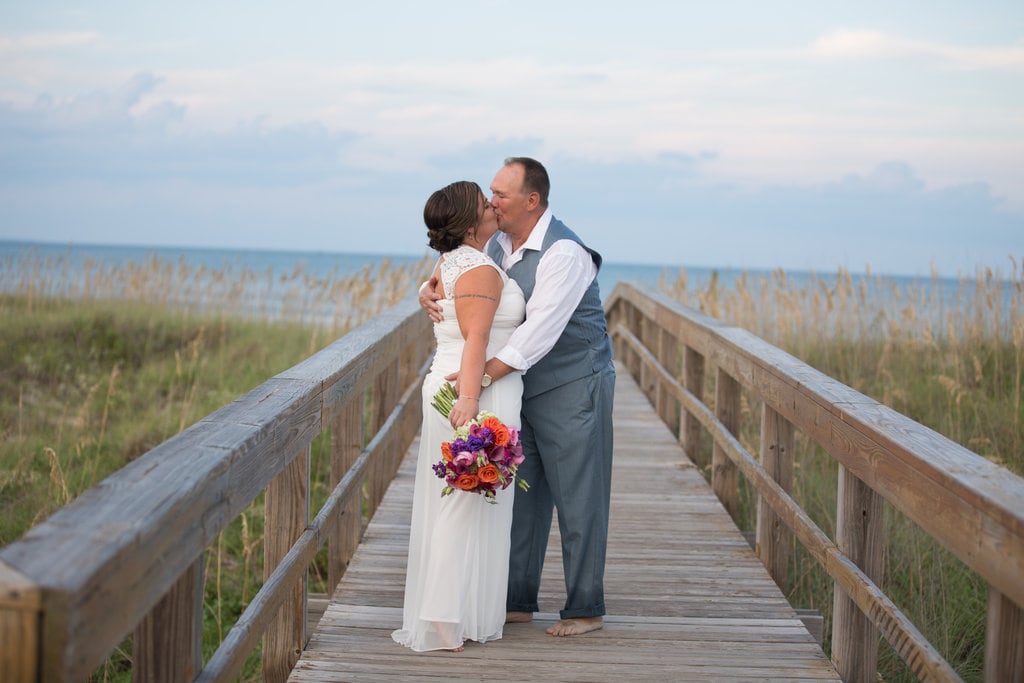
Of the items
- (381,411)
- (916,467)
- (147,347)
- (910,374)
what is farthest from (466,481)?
(147,347)

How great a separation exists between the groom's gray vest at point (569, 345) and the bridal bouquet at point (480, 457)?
38cm

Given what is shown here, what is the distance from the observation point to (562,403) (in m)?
3.49

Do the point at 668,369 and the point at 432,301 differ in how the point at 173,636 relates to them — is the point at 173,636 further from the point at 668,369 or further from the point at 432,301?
the point at 668,369

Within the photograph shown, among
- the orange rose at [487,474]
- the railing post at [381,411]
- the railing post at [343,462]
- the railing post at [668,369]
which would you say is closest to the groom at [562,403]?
the orange rose at [487,474]

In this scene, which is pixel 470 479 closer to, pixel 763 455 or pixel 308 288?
pixel 763 455

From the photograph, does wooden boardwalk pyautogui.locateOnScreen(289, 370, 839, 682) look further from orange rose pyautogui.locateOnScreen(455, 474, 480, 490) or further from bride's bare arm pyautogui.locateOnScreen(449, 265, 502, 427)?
bride's bare arm pyautogui.locateOnScreen(449, 265, 502, 427)

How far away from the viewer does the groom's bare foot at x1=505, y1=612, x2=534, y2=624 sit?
358cm

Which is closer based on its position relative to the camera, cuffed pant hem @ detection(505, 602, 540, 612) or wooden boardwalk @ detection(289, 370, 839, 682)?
wooden boardwalk @ detection(289, 370, 839, 682)

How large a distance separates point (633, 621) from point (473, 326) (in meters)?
1.25

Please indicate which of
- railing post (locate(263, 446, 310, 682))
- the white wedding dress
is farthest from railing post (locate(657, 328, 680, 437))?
railing post (locate(263, 446, 310, 682))

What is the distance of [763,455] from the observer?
4.07 m

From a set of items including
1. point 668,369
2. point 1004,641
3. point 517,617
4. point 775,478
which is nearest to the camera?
point 1004,641

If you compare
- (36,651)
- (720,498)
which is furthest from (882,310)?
(36,651)

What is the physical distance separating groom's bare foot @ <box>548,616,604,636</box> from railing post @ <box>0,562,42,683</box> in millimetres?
2276
